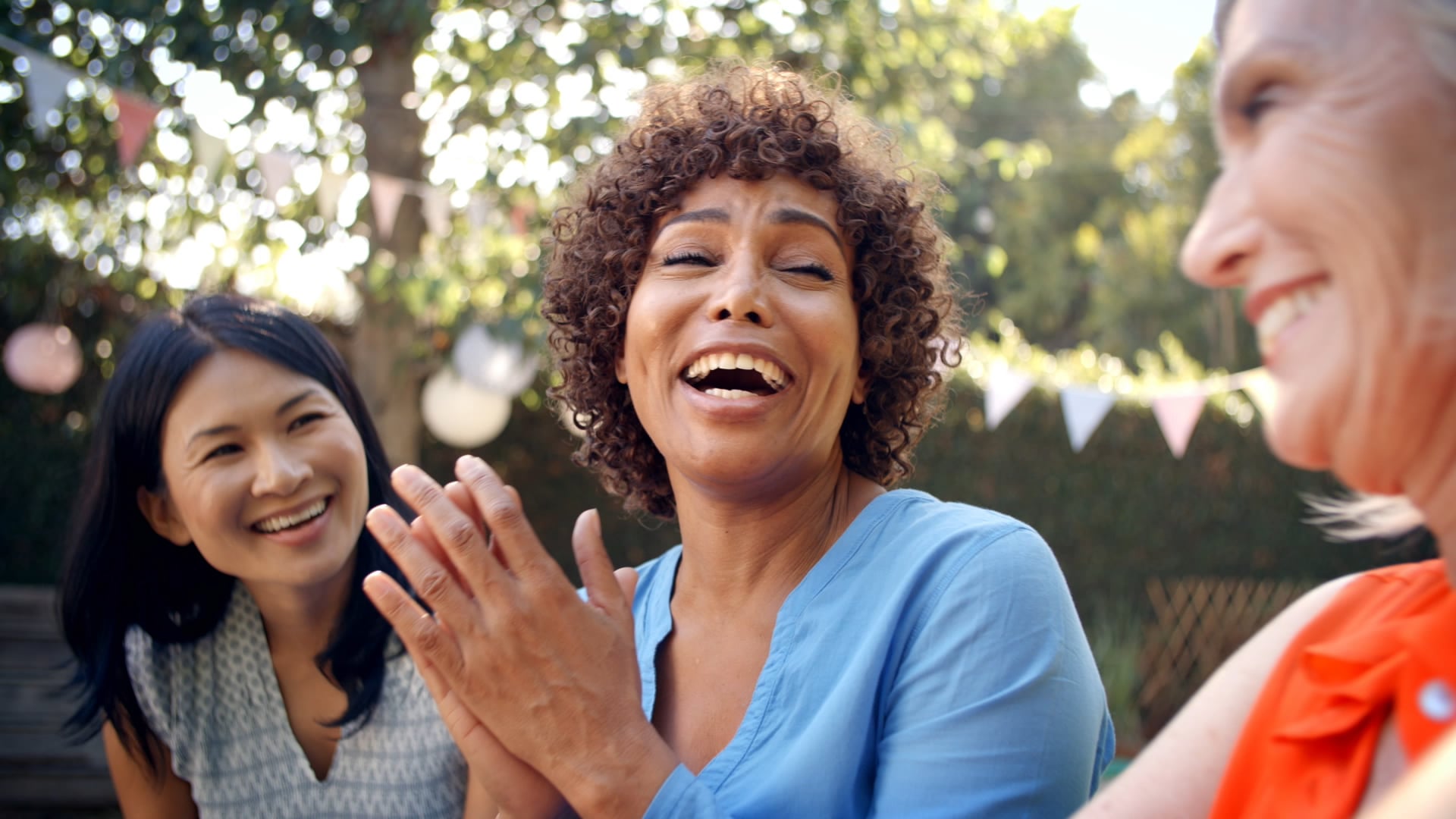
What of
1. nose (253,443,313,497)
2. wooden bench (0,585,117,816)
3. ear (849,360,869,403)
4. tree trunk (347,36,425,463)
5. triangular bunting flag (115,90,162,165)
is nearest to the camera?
ear (849,360,869,403)

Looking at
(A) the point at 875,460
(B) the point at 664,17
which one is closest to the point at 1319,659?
(A) the point at 875,460

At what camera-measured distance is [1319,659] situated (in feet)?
3.29

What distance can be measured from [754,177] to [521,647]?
89 cm

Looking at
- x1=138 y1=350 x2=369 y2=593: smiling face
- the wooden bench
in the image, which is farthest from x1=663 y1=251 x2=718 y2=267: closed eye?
the wooden bench

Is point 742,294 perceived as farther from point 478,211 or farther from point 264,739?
point 478,211

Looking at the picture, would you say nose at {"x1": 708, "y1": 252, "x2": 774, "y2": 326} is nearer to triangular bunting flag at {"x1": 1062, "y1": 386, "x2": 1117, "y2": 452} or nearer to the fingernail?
the fingernail

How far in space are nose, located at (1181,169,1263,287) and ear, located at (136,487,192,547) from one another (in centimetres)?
221

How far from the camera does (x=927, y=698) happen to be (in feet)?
5.00

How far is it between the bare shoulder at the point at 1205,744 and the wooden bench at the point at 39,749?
5.60 m

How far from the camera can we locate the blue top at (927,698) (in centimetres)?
146

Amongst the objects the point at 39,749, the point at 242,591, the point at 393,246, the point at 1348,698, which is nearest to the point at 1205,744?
the point at 1348,698

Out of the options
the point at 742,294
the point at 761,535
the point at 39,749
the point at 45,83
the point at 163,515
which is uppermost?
the point at 45,83

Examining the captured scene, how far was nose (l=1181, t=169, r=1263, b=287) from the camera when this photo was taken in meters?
0.89

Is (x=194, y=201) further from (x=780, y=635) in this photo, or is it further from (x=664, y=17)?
(x=780, y=635)
